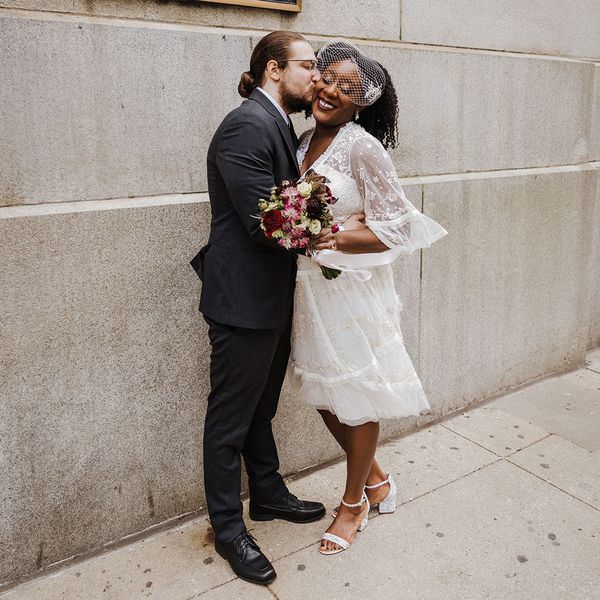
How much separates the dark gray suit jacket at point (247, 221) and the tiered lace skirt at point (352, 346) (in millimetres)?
178

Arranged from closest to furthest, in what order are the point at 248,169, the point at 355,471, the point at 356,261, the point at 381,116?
the point at 248,169 → the point at 356,261 → the point at 381,116 → the point at 355,471

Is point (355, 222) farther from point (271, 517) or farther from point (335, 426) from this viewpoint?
point (271, 517)

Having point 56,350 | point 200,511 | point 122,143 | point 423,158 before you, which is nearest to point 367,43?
point 423,158

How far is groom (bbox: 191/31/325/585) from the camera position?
2.46m

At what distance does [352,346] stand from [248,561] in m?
1.06

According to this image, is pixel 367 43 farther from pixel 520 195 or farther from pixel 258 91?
pixel 520 195

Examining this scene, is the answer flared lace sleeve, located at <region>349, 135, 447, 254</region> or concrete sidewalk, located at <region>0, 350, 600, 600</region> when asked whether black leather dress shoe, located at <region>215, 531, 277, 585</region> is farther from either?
flared lace sleeve, located at <region>349, 135, 447, 254</region>

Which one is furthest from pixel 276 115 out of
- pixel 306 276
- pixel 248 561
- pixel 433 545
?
pixel 433 545

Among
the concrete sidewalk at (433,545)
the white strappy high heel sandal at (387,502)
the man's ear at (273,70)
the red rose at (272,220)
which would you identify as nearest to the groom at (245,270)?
the man's ear at (273,70)

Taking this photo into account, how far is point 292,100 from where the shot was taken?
271 cm

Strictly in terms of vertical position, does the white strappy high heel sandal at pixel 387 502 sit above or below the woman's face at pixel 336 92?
below

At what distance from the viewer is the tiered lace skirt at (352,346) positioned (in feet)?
9.29

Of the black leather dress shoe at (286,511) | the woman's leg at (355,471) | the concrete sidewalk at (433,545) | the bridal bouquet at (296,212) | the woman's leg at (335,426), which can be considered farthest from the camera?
the black leather dress shoe at (286,511)

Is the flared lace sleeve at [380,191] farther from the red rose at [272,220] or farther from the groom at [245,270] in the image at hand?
the red rose at [272,220]
